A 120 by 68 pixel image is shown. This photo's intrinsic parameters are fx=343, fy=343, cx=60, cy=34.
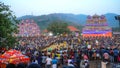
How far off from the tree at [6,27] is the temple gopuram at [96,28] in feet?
212

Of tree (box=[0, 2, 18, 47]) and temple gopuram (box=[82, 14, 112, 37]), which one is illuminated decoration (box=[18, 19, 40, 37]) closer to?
temple gopuram (box=[82, 14, 112, 37])

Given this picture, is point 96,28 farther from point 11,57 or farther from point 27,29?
point 11,57

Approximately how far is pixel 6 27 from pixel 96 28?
68.2 meters

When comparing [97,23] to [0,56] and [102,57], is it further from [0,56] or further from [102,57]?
[0,56]

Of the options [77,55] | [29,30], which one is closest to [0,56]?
[77,55]

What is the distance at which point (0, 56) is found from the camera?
644 inches

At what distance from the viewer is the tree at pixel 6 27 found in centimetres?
1706

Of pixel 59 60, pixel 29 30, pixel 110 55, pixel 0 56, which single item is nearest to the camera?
pixel 0 56

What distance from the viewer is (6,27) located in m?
17.3

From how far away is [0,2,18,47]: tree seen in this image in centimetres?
1706

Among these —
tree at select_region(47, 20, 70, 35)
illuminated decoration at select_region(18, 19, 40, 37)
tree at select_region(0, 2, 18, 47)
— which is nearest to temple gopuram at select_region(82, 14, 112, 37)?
tree at select_region(47, 20, 70, 35)

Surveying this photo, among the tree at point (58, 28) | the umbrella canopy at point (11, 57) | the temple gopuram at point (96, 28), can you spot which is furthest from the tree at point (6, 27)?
the tree at point (58, 28)

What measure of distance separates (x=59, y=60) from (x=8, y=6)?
4902mm

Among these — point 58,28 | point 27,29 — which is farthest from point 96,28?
point 27,29
